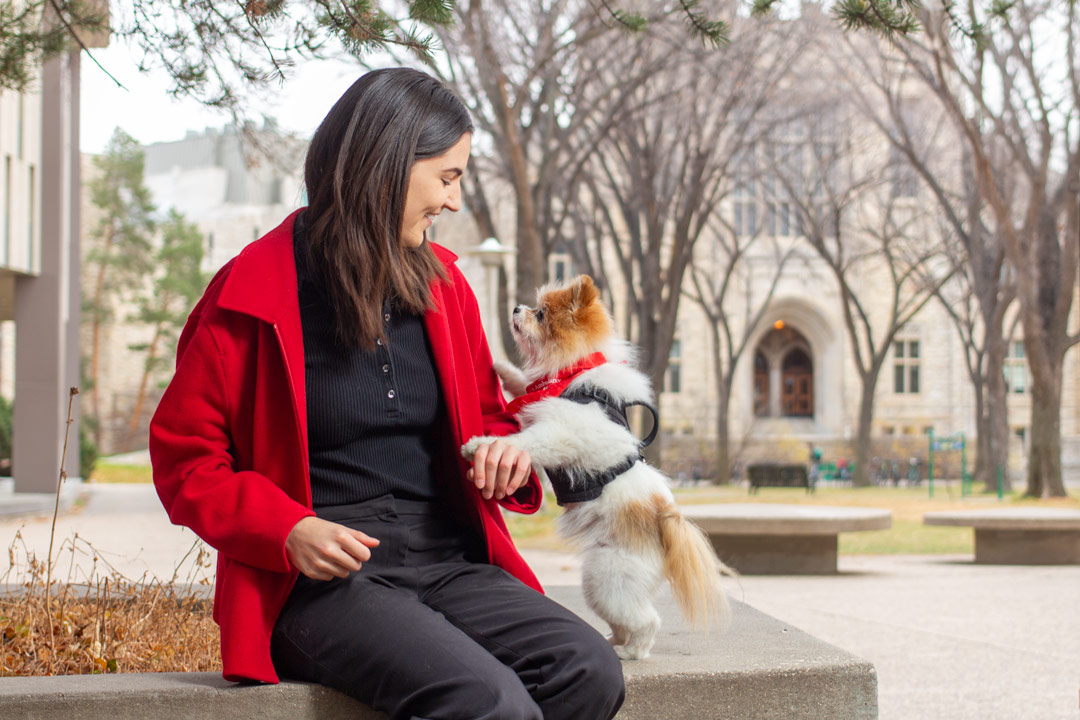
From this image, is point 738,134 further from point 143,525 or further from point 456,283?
point 456,283

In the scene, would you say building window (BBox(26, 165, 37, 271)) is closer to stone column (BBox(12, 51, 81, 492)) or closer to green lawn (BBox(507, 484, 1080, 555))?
stone column (BBox(12, 51, 81, 492))

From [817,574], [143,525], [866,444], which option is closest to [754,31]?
[817,574]

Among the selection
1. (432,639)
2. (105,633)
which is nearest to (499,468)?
(432,639)

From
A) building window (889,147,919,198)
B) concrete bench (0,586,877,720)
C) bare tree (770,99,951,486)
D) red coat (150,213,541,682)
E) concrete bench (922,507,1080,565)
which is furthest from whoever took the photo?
building window (889,147,919,198)

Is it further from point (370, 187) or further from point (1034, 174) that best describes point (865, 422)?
point (370, 187)

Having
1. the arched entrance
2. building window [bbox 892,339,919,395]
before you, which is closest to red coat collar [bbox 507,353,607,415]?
building window [bbox 892,339,919,395]

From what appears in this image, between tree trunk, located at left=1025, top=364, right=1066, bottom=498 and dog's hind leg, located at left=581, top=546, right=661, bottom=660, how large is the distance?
16533mm

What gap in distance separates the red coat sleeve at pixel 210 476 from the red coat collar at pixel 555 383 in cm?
74

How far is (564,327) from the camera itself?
2781 mm

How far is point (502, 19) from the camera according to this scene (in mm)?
13055

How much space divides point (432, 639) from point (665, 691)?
0.64 meters

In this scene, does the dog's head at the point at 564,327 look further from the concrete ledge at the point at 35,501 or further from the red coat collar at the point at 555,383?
the concrete ledge at the point at 35,501

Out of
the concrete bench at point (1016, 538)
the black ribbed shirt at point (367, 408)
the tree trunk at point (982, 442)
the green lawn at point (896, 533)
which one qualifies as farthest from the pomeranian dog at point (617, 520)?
the tree trunk at point (982, 442)

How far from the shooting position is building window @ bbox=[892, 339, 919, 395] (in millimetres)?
35812
